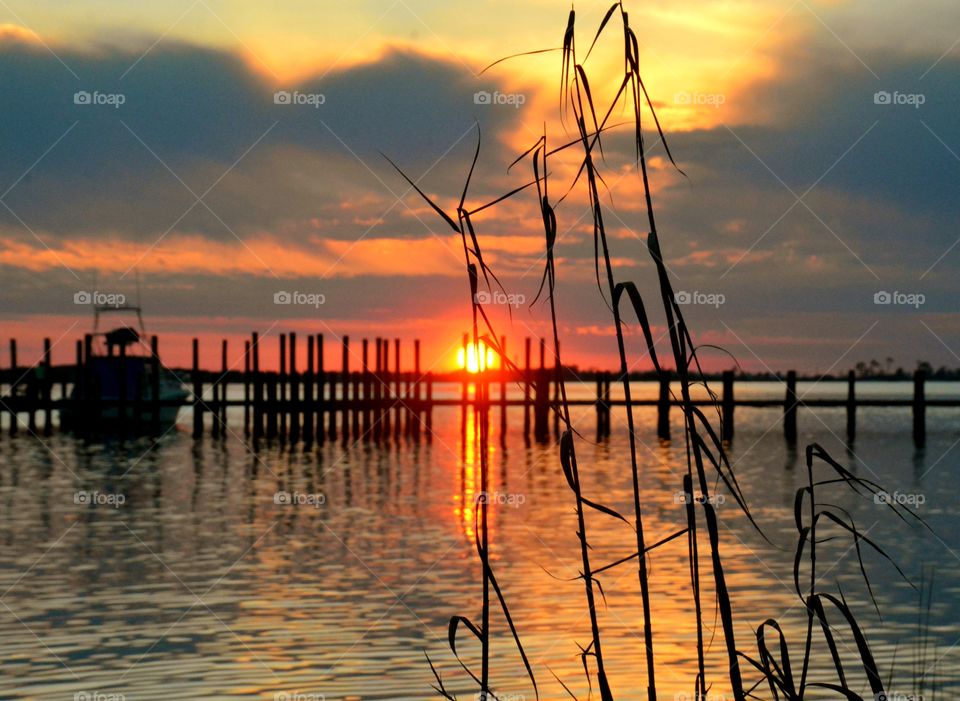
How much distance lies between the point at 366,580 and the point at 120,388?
93.2 ft

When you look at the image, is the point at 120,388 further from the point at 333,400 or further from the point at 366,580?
the point at 366,580

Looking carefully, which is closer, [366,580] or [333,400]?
[366,580]

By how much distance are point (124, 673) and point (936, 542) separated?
1244 centimetres

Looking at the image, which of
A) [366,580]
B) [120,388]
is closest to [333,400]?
[120,388]

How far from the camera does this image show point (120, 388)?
1601 inches

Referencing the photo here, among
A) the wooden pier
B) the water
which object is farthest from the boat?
the water

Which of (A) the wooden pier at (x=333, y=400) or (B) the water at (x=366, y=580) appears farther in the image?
(A) the wooden pier at (x=333, y=400)

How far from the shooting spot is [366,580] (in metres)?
14.2

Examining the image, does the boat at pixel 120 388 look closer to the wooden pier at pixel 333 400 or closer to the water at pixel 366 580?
the wooden pier at pixel 333 400

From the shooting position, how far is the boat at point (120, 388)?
137 ft

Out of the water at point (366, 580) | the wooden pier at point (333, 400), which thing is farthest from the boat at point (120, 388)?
the water at point (366, 580)

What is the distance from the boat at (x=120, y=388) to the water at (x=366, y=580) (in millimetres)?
11017

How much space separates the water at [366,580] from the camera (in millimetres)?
9352

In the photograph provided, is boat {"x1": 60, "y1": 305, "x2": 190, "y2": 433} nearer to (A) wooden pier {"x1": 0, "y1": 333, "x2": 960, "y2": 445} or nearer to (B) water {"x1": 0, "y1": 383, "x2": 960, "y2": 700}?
(A) wooden pier {"x1": 0, "y1": 333, "x2": 960, "y2": 445}
